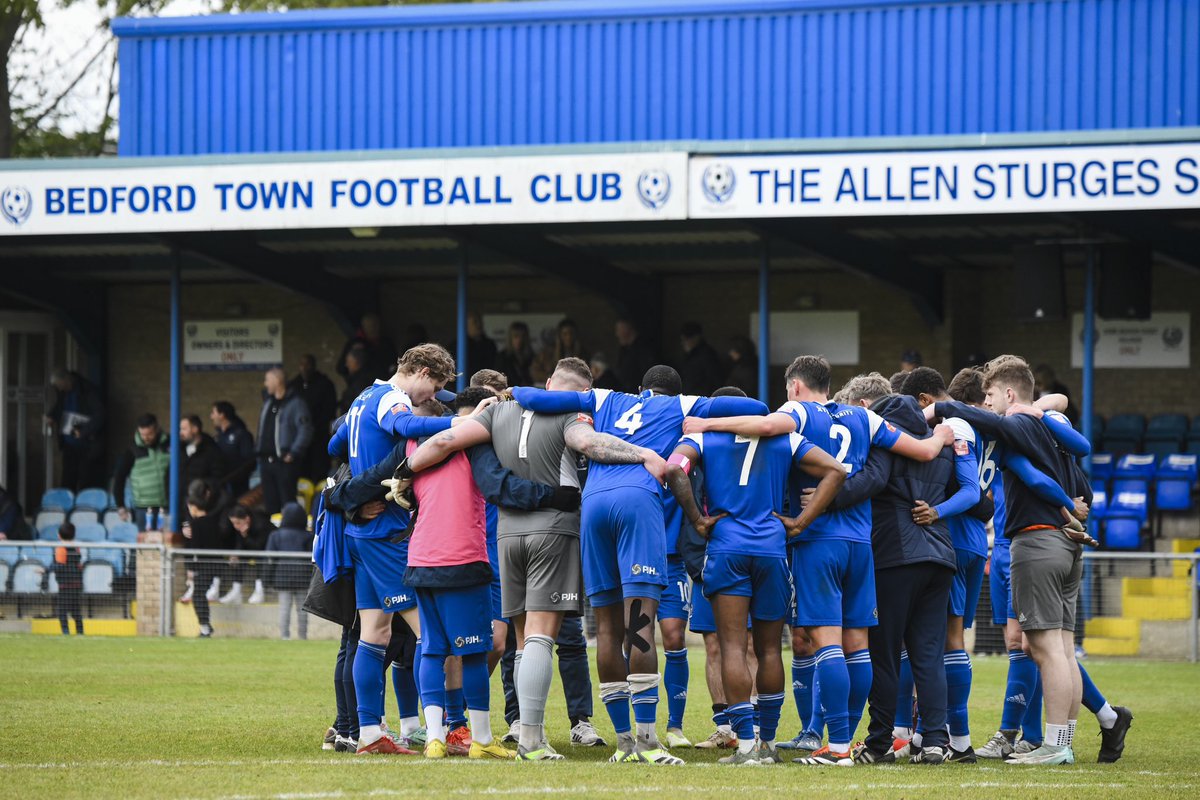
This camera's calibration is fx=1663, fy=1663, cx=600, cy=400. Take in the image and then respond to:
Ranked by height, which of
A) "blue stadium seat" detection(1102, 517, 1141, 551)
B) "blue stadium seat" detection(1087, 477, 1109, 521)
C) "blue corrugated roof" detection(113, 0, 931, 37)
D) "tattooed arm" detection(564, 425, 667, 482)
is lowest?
"blue stadium seat" detection(1102, 517, 1141, 551)

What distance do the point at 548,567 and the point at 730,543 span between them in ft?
2.97

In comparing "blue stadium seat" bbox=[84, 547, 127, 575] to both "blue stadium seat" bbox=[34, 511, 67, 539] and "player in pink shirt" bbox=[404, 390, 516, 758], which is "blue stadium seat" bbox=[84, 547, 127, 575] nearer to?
"blue stadium seat" bbox=[34, 511, 67, 539]

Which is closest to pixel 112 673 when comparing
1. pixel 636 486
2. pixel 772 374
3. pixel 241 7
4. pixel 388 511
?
pixel 388 511

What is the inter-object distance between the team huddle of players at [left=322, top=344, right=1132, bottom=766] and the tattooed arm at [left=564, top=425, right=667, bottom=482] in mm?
11

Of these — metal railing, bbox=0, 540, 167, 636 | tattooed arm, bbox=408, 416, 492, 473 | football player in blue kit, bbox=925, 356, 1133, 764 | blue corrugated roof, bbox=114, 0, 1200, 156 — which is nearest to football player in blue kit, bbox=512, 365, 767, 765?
tattooed arm, bbox=408, 416, 492, 473

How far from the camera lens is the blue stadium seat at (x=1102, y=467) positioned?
17406mm

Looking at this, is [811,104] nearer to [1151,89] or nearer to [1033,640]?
[1151,89]

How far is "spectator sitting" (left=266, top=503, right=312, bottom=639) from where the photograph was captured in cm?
1580

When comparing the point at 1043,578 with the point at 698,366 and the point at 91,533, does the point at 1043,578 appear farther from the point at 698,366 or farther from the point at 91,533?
the point at 91,533

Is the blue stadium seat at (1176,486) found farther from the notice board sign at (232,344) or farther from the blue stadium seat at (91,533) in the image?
the blue stadium seat at (91,533)

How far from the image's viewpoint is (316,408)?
1894 centimetres

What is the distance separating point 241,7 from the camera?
29812 mm

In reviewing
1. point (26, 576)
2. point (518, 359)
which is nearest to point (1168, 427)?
point (518, 359)

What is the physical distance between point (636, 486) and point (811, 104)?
13.0 metres
